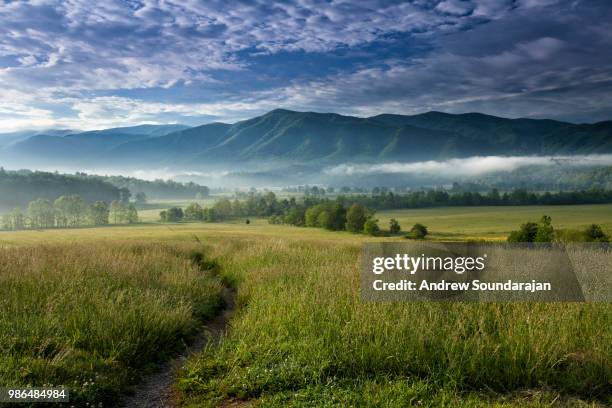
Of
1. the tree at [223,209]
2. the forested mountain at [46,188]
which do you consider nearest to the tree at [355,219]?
the tree at [223,209]

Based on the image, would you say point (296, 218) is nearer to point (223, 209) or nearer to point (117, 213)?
point (223, 209)

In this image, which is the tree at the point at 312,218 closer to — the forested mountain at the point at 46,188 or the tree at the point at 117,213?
the tree at the point at 117,213

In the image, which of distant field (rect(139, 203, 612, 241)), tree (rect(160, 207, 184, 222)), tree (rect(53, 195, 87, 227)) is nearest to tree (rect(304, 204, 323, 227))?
distant field (rect(139, 203, 612, 241))

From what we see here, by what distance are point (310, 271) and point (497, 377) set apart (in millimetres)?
6498

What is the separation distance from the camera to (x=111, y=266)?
478 inches

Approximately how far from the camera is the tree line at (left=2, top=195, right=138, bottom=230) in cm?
6397

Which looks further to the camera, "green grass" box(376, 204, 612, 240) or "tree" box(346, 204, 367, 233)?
"tree" box(346, 204, 367, 233)

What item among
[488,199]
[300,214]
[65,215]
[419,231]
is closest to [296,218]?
[300,214]

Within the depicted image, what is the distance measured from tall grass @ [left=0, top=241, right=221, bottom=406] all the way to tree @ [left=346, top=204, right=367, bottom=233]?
6110 centimetres

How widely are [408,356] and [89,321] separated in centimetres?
589

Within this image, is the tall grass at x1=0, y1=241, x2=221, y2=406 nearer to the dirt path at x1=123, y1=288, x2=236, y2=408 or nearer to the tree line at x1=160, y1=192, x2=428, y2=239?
the dirt path at x1=123, y1=288, x2=236, y2=408

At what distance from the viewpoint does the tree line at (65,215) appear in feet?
210

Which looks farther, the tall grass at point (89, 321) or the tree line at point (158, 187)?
the tree line at point (158, 187)

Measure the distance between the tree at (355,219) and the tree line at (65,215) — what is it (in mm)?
41703
